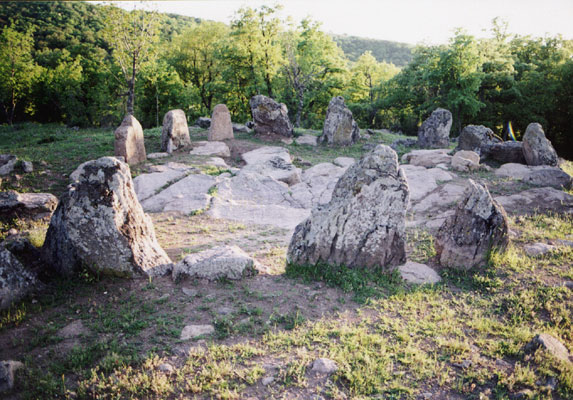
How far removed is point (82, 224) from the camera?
543 centimetres

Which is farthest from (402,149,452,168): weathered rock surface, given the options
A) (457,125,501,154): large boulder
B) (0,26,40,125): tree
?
(0,26,40,125): tree

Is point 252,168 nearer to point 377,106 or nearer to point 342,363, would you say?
point 342,363

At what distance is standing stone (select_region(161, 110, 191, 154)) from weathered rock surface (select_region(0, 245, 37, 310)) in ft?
38.9

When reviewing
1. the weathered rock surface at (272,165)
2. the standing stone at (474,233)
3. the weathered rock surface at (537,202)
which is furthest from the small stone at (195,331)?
the weathered rock surface at (537,202)

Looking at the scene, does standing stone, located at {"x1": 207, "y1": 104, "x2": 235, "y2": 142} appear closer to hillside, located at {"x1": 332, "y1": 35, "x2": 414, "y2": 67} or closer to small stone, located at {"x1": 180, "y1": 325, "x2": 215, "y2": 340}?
small stone, located at {"x1": 180, "y1": 325, "x2": 215, "y2": 340}

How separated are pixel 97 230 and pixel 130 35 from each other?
2104cm

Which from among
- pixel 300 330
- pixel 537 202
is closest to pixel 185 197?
pixel 300 330

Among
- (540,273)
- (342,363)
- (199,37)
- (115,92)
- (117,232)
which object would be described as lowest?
(342,363)

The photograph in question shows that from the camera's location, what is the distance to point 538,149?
1562cm

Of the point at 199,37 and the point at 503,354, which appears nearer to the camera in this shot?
the point at 503,354

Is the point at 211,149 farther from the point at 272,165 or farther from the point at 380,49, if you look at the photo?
the point at 380,49

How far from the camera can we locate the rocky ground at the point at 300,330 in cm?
364

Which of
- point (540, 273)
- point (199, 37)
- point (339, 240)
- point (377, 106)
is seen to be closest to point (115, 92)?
point (199, 37)

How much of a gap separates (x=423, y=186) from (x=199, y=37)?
1438 inches
